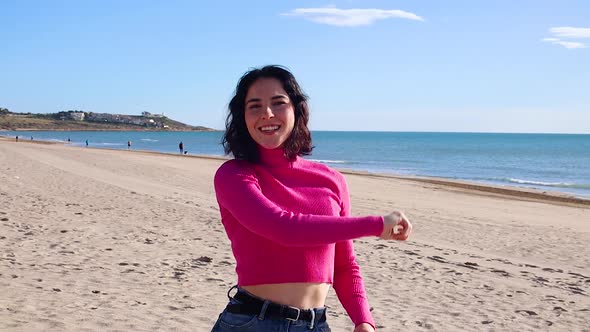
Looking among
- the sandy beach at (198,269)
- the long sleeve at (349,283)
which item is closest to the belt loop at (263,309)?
the long sleeve at (349,283)

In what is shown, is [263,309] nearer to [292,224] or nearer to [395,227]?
[292,224]

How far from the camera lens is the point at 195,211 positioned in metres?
14.5

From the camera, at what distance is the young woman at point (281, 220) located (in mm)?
2045

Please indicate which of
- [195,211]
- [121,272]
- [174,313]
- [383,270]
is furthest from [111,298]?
[195,211]

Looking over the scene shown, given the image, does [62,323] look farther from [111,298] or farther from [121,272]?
[121,272]

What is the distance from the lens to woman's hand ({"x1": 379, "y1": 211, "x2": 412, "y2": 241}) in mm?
2014

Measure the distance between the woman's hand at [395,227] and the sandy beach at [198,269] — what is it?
4074mm

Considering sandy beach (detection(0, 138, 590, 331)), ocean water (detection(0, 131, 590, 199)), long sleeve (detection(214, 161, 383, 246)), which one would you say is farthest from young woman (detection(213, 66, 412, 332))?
sandy beach (detection(0, 138, 590, 331))

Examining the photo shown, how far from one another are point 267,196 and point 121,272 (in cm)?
602

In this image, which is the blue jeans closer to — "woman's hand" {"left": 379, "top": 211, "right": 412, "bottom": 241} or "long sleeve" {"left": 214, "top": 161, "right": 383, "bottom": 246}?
"long sleeve" {"left": 214, "top": 161, "right": 383, "bottom": 246}

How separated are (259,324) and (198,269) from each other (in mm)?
6251

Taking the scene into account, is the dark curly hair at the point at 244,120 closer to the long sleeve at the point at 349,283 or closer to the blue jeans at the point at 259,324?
the long sleeve at the point at 349,283

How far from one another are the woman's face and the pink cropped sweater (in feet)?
0.20

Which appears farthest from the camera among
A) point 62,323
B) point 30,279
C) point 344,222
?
point 30,279
